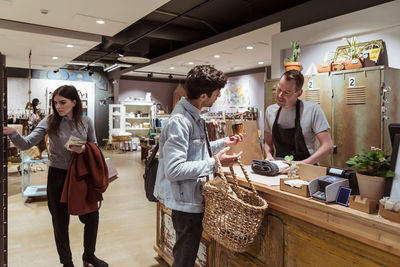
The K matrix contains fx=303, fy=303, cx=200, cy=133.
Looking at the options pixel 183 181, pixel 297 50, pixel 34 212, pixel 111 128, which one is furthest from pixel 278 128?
pixel 111 128

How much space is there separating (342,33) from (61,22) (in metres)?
4.78

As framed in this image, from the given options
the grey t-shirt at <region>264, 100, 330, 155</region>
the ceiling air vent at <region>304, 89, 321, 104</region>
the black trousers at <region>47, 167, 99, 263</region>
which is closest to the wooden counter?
the grey t-shirt at <region>264, 100, 330, 155</region>

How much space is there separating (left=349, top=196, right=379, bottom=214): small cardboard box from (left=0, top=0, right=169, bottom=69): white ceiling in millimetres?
4012

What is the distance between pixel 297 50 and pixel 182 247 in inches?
130

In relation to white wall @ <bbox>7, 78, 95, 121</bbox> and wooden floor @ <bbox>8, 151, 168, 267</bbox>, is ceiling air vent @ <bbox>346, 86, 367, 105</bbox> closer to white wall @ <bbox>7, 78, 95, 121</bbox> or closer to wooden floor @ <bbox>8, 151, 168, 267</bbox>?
wooden floor @ <bbox>8, 151, 168, 267</bbox>

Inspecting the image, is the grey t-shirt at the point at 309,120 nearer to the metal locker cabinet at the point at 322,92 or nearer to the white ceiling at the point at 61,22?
the metal locker cabinet at the point at 322,92

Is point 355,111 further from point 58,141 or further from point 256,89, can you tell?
point 256,89

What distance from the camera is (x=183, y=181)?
1.75 m

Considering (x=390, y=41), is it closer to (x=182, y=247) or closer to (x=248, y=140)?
(x=248, y=140)

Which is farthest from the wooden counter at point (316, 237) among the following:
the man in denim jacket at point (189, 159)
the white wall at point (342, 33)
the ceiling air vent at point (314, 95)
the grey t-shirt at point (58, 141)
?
the white wall at point (342, 33)

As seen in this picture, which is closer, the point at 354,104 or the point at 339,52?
the point at 354,104

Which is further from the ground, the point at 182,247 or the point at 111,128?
the point at 111,128

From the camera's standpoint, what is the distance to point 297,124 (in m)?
2.66

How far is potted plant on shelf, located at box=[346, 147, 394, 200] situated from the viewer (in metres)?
1.33
